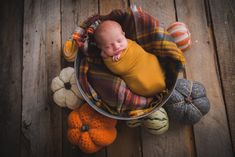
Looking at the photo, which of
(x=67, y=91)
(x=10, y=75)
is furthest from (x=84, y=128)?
(x=10, y=75)

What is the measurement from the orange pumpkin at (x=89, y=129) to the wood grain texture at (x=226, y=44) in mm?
644

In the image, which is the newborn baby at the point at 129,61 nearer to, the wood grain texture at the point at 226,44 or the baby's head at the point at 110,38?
the baby's head at the point at 110,38

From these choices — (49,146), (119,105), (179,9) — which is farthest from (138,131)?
(179,9)

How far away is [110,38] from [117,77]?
207 mm

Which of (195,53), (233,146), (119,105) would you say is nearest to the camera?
(119,105)

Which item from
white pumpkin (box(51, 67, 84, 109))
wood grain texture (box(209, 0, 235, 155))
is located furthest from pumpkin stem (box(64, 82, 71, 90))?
wood grain texture (box(209, 0, 235, 155))

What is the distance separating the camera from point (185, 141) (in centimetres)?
125

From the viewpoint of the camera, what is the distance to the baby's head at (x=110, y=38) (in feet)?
3.37

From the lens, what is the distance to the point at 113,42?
1038 mm

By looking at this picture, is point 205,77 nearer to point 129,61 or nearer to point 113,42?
point 129,61

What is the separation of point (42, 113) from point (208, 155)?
3.01 ft

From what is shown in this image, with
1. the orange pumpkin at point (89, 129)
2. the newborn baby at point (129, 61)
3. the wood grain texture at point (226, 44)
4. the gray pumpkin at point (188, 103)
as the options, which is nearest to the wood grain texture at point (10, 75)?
the orange pumpkin at point (89, 129)

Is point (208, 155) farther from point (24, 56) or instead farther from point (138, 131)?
point (24, 56)

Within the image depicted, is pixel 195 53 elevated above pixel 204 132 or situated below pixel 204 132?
above
